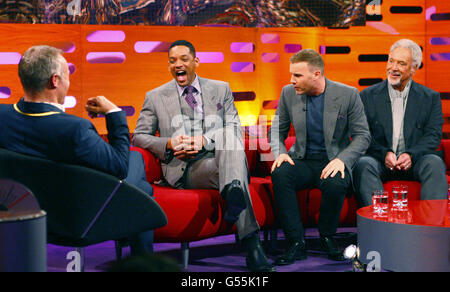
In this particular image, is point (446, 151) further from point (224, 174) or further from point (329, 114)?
point (224, 174)

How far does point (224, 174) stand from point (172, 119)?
1.98ft

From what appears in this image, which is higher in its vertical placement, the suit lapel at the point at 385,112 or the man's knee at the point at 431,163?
the suit lapel at the point at 385,112

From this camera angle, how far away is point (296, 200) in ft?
11.8

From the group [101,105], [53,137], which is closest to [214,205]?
[101,105]

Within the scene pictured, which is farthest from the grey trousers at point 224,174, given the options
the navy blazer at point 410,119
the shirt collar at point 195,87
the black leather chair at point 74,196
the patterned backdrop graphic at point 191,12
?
the patterned backdrop graphic at point 191,12

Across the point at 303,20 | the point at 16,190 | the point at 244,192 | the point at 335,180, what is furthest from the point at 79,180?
the point at 303,20

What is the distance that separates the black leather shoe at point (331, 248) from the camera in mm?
3533

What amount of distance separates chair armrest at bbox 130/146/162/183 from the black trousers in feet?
2.40

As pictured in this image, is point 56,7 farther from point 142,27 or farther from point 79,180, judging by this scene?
point 79,180

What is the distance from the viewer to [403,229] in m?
2.74

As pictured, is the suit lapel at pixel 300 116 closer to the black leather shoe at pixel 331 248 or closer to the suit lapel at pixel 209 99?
the suit lapel at pixel 209 99
